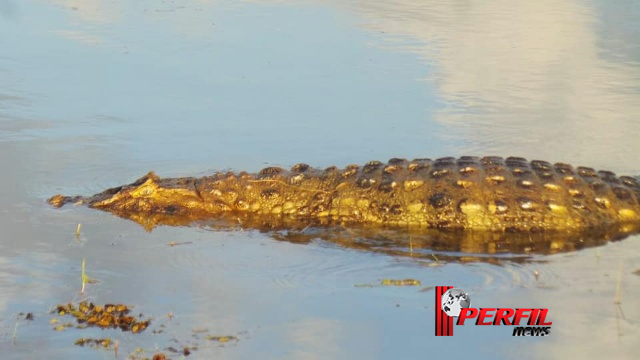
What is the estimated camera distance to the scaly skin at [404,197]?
29.2ft

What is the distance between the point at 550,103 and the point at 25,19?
883cm

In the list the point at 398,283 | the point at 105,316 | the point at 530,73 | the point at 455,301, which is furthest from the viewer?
the point at 530,73

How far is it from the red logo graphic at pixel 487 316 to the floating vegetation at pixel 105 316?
1617mm

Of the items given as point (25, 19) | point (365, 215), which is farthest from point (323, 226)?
point (25, 19)

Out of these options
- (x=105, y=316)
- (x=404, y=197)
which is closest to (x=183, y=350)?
(x=105, y=316)

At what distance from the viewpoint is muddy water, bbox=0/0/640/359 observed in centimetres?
670

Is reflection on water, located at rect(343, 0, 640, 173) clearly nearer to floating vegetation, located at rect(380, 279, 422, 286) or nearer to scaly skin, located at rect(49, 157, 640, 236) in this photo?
scaly skin, located at rect(49, 157, 640, 236)

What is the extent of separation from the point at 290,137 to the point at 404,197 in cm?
267

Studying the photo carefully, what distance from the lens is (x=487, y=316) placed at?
22.2 feet

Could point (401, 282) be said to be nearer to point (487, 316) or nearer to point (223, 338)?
point (487, 316)

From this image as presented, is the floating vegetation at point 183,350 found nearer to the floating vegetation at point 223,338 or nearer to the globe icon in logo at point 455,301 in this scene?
the floating vegetation at point 223,338

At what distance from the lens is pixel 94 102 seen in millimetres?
12836

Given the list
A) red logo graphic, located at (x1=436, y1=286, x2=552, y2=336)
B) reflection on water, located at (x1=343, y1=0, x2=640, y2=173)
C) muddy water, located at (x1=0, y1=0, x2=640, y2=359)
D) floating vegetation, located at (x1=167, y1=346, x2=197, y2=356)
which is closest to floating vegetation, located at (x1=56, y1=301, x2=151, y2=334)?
muddy water, located at (x1=0, y1=0, x2=640, y2=359)

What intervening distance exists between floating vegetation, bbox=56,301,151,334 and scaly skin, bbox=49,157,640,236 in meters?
2.44
